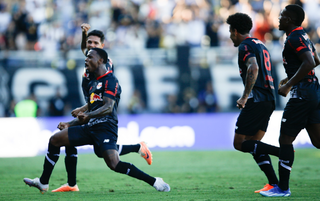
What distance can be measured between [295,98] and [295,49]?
0.68 m

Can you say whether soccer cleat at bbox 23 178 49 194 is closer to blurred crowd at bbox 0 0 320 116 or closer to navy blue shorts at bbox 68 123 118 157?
navy blue shorts at bbox 68 123 118 157

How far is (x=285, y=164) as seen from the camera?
5.93 m

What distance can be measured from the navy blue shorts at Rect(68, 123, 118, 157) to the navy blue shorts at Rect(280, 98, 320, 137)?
247 cm

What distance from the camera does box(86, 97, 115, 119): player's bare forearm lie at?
593 cm

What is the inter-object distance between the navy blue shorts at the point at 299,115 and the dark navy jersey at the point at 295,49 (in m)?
0.38

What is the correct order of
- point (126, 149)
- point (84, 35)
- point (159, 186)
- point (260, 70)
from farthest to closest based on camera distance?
point (84, 35)
point (126, 149)
point (260, 70)
point (159, 186)

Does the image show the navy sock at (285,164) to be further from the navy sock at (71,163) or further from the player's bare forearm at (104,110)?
the navy sock at (71,163)

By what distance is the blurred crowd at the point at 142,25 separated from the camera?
15800mm

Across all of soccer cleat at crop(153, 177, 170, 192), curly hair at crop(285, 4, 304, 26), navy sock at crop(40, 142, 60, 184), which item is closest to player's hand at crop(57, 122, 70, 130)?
navy sock at crop(40, 142, 60, 184)

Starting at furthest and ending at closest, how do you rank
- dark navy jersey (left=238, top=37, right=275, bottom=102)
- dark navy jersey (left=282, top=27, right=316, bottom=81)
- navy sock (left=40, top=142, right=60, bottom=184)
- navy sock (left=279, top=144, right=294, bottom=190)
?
navy sock (left=40, top=142, right=60, bottom=184) → dark navy jersey (left=238, top=37, right=275, bottom=102) → navy sock (left=279, top=144, right=294, bottom=190) → dark navy jersey (left=282, top=27, right=316, bottom=81)

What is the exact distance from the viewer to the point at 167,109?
49.6 ft

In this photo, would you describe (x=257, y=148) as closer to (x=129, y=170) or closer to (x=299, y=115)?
(x=299, y=115)

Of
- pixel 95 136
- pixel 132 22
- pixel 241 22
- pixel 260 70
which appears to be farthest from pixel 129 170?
pixel 132 22

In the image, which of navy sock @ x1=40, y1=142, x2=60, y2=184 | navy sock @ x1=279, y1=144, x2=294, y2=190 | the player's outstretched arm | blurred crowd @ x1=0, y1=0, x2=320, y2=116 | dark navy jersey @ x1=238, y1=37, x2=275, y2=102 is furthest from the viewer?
blurred crowd @ x1=0, y1=0, x2=320, y2=116
